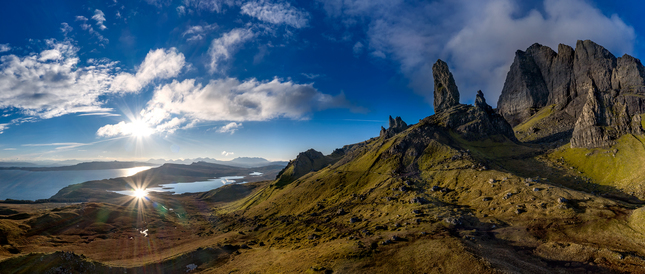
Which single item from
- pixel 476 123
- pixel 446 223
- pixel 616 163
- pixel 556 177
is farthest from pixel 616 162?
pixel 446 223

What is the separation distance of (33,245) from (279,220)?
10385 centimetres

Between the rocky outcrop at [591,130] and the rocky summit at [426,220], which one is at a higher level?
the rocky outcrop at [591,130]

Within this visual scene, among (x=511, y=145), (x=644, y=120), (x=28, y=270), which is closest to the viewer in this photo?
(x=28, y=270)

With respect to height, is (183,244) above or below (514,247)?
below

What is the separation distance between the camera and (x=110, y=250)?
10025 cm

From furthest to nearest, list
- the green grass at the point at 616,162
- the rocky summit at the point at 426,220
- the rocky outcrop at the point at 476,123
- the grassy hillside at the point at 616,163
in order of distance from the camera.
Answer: the rocky outcrop at the point at 476,123 → the green grass at the point at 616,162 → the grassy hillside at the point at 616,163 → the rocky summit at the point at 426,220

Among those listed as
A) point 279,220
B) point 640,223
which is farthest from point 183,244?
point 640,223

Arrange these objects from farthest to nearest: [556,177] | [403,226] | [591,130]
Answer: [591,130]
[556,177]
[403,226]

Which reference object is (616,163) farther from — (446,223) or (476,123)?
(446,223)

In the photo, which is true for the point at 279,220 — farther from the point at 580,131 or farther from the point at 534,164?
the point at 580,131

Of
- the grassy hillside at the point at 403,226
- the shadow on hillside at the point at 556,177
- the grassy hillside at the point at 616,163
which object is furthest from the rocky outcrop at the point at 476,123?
the grassy hillside at the point at 616,163

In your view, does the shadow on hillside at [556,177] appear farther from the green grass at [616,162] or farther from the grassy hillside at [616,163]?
the green grass at [616,162]

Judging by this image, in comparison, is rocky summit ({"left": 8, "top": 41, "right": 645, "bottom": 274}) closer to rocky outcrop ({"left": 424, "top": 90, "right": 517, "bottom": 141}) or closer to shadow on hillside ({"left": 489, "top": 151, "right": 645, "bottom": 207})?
shadow on hillside ({"left": 489, "top": 151, "right": 645, "bottom": 207})

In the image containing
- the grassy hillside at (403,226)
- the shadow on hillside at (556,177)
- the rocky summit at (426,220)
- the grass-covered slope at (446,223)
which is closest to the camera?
the grass-covered slope at (446,223)
